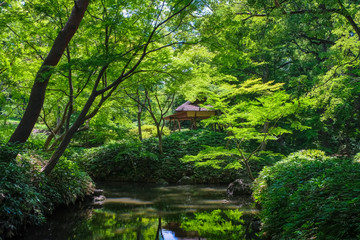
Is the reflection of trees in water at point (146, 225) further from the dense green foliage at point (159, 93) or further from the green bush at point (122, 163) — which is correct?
the green bush at point (122, 163)

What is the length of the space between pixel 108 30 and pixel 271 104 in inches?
182

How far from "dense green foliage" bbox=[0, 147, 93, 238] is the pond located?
32 centimetres

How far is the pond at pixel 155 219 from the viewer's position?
15.0 ft

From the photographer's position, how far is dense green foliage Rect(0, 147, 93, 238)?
161 inches

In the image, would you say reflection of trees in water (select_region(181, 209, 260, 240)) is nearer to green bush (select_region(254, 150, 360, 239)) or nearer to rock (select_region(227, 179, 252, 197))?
green bush (select_region(254, 150, 360, 239))

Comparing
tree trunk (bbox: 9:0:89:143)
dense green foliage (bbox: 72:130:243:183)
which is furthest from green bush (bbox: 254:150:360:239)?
dense green foliage (bbox: 72:130:243:183)

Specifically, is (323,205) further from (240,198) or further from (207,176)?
(207,176)

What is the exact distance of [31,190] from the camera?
4.58 m

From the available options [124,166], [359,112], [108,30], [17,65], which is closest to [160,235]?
[108,30]

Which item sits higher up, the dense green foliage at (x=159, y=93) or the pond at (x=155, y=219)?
the dense green foliage at (x=159, y=93)

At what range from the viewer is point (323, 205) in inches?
109

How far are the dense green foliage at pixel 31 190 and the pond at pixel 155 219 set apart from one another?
320 mm

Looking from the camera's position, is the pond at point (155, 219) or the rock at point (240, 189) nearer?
the pond at point (155, 219)

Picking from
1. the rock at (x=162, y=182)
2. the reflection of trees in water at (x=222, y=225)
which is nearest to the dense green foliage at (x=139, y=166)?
the rock at (x=162, y=182)
